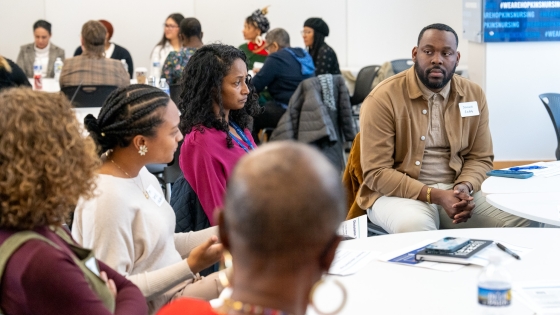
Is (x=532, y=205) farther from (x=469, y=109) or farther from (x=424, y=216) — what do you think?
(x=469, y=109)

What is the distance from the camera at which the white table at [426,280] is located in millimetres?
1667

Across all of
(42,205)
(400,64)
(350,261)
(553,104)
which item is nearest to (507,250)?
(350,261)

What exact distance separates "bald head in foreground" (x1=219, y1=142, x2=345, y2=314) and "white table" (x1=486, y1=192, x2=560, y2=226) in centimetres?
172

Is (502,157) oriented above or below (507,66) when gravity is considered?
below

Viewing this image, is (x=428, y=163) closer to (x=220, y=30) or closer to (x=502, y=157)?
(x=502, y=157)

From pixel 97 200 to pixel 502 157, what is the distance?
4.80 metres

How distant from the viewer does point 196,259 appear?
77.7 inches

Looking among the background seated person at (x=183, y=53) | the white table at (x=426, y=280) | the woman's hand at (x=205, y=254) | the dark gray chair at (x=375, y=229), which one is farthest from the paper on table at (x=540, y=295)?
the background seated person at (x=183, y=53)

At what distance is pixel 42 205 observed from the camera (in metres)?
1.43

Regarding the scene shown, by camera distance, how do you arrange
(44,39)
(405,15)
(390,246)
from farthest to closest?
(405,15) < (44,39) < (390,246)

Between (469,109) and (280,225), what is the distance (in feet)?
9.06

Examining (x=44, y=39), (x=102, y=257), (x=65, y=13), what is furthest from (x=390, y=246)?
(x=65, y=13)

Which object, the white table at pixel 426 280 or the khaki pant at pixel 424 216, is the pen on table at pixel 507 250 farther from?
the khaki pant at pixel 424 216

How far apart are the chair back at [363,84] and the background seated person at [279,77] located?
1311mm
